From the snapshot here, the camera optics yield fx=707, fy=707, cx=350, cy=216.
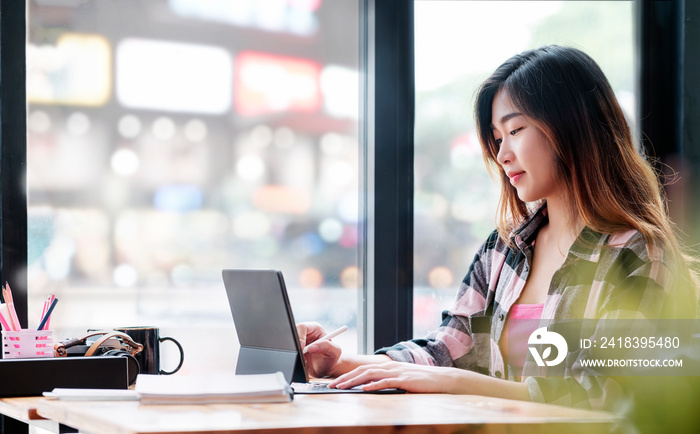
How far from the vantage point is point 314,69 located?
85.5 inches

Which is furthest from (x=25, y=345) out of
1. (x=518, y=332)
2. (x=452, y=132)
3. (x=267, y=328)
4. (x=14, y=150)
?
(x=452, y=132)

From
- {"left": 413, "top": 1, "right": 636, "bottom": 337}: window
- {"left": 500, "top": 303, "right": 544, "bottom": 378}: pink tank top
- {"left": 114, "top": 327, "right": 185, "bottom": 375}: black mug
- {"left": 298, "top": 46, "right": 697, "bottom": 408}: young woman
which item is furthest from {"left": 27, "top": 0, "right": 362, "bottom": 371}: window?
{"left": 500, "top": 303, "right": 544, "bottom": 378}: pink tank top

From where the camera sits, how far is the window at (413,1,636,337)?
2.26 metres

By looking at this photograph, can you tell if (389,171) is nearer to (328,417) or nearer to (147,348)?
(147,348)

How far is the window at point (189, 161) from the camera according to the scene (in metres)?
1.84

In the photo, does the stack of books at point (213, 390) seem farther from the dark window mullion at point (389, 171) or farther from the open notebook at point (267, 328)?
the dark window mullion at point (389, 171)

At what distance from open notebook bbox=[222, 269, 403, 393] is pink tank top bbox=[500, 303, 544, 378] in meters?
0.55

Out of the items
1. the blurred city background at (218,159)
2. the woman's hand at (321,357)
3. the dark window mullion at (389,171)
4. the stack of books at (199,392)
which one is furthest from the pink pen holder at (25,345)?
the dark window mullion at (389,171)

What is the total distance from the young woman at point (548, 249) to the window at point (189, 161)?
48cm

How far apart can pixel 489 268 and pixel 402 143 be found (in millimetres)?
524

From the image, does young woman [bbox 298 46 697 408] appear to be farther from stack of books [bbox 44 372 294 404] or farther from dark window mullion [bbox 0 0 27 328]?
dark window mullion [bbox 0 0 27 328]

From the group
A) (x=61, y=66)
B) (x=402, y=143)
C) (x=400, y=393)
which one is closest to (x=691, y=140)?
(x=402, y=143)

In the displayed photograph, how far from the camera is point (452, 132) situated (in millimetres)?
2332

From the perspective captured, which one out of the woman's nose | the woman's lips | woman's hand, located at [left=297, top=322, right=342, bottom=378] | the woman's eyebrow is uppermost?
the woman's eyebrow
